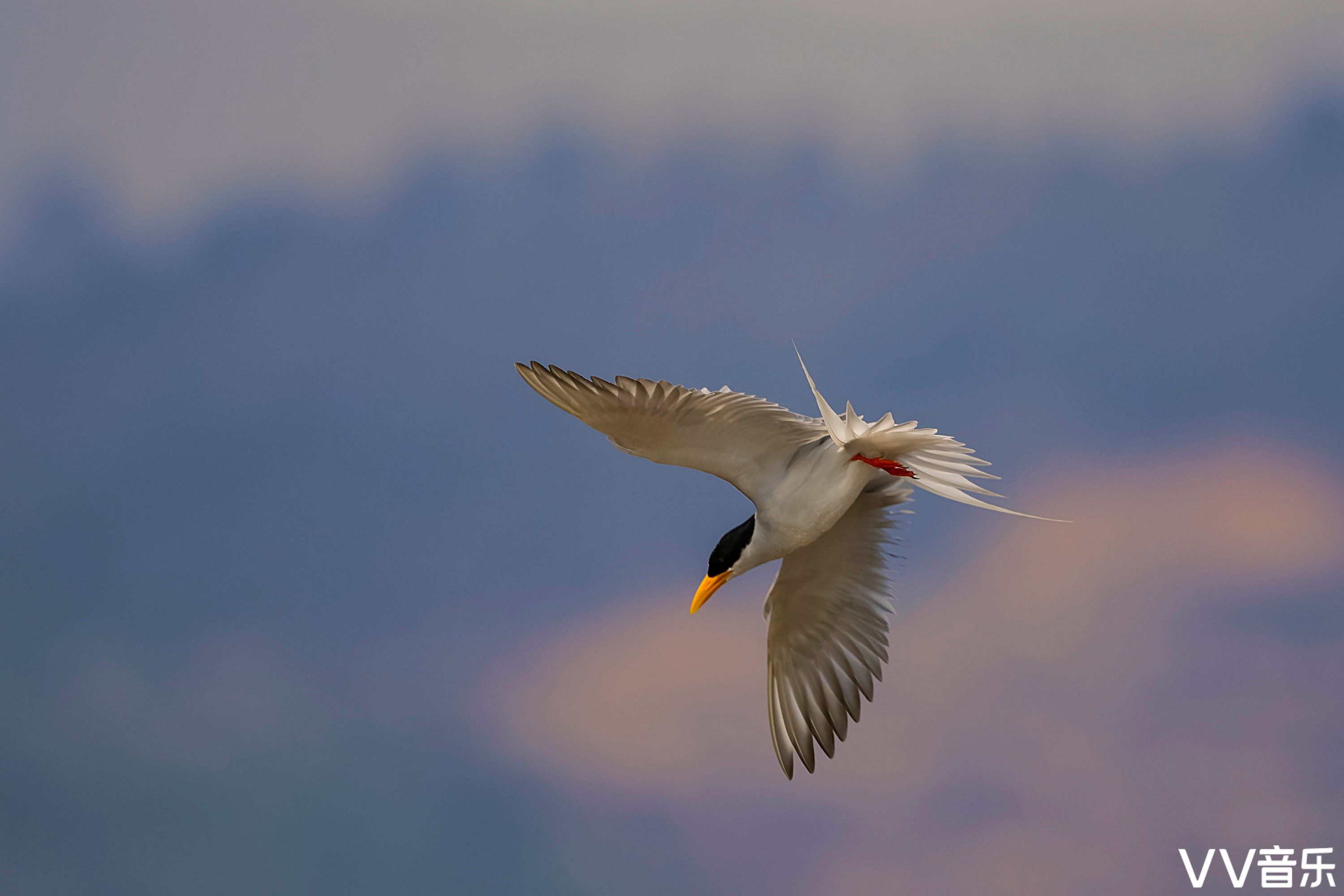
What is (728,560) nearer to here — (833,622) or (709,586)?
(709,586)

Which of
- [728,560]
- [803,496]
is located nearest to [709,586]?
[728,560]

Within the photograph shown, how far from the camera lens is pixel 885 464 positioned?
3.72 m

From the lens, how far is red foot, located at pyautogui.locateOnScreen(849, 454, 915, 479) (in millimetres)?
3717

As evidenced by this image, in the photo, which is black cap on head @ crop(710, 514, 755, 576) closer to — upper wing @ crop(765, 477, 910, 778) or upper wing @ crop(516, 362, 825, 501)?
upper wing @ crop(516, 362, 825, 501)

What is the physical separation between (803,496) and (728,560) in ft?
1.37

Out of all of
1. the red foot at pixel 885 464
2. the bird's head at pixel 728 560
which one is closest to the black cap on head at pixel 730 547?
the bird's head at pixel 728 560

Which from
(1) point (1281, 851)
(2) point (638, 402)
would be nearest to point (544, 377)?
(2) point (638, 402)

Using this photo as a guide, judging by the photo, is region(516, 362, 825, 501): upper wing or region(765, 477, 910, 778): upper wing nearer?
region(516, 362, 825, 501): upper wing

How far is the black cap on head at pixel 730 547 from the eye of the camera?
156 inches

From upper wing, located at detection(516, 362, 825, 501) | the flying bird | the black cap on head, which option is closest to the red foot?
the flying bird

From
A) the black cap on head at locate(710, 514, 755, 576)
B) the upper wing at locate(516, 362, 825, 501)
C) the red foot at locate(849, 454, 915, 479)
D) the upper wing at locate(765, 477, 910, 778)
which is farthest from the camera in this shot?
the upper wing at locate(765, 477, 910, 778)

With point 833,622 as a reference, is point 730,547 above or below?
below

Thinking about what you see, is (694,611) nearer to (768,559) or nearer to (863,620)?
(768,559)

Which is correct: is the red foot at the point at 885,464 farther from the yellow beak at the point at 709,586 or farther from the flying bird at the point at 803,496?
the yellow beak at the point at 709,586
